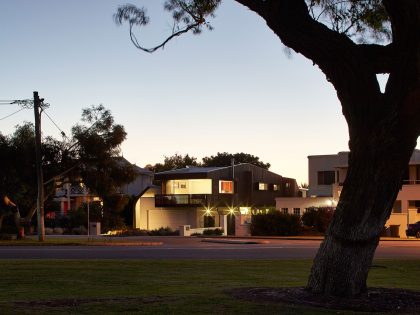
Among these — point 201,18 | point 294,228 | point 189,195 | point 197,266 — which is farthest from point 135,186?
point 201,18

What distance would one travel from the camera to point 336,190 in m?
59.5

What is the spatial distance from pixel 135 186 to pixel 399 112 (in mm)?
71251

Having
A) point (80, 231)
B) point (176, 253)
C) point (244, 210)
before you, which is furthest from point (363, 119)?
point (244, 210)

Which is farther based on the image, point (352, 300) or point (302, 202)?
point (302, 202)

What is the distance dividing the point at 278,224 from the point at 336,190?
9.42 meters

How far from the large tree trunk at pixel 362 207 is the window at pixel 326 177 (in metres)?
57.8

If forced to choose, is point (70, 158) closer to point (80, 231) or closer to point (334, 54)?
point (80, 231)

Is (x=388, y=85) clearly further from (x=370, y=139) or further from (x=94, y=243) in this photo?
(x=94, y=243)

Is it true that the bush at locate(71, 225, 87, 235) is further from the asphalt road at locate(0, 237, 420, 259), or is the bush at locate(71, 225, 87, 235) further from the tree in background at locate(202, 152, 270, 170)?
the tree in background at locate(202, 152, 270, 170)

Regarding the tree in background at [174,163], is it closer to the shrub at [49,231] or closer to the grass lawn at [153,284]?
the shrub at [49,231]

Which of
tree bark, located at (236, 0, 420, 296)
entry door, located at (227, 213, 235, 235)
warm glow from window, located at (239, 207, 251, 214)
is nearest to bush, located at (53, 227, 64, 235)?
entry door, located at (227, 213, 235, 235)

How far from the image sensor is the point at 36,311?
28.9 feet

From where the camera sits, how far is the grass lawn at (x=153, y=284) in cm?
912

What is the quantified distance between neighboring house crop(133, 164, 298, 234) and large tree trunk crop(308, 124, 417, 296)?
183ft
